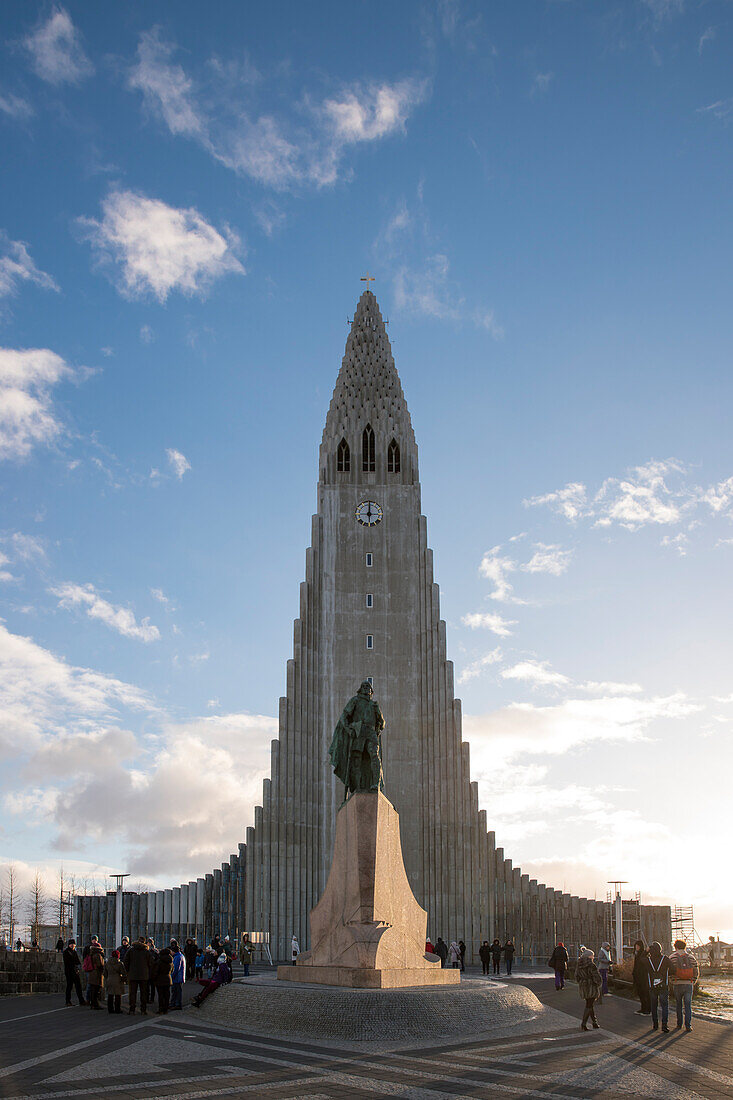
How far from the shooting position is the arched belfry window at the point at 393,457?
4978 cm

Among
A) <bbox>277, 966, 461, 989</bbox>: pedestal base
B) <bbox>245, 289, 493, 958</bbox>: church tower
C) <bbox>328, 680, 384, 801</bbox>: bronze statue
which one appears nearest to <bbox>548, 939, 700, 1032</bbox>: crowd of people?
<bbox>277, 966, 461, 989</bbox>: pedestal base

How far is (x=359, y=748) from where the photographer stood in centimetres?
1759

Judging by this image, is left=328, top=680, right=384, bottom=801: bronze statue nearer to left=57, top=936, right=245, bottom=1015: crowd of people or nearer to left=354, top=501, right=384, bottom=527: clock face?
left=57, top=936, right=245, bottom=1015: crowd of people

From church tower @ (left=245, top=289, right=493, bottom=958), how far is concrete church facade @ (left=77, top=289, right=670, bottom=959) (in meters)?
0.06

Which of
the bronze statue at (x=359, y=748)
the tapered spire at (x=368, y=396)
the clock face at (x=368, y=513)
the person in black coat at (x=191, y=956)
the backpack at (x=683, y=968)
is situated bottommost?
the person in black coat at (x=191, y=956)

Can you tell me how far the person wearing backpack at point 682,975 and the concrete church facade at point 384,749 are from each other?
29.4 metres

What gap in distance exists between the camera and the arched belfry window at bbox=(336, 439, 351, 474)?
49656 mm

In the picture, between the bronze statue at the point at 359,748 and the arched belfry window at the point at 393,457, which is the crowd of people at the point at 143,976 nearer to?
the bronze statue at the point at 359,748

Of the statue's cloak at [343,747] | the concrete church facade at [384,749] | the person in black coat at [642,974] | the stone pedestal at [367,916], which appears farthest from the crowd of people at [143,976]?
the concrete church facade at [384,749]

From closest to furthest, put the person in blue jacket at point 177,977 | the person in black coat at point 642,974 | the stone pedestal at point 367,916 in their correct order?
the person in black coat at point 642,974 → the stone pedestal at point 367,916 → the person in blue jacket at point 177,977

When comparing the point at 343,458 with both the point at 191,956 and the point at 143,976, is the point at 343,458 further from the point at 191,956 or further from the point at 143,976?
the point at 143,976

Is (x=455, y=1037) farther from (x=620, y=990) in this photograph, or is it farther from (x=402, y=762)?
(x=402, y=762)

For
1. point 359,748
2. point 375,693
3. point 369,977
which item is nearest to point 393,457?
point 375,693

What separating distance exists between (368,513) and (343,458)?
3507 millimetres
